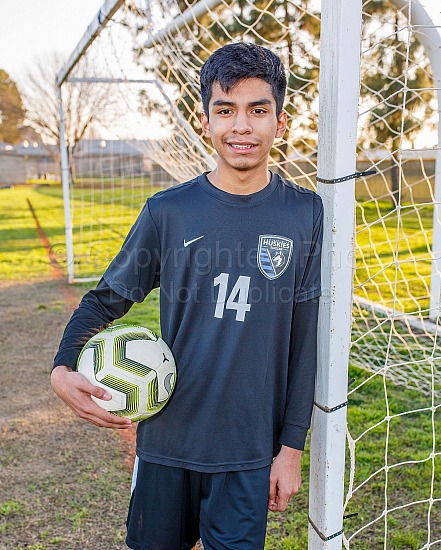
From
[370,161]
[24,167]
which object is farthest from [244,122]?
[24,167]

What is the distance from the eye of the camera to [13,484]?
10.00ft

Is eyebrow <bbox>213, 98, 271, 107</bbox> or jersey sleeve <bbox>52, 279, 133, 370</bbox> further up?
eyebrow <bbox>213, 98, 271, 107</bbox>

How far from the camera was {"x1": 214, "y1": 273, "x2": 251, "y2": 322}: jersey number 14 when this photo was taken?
166cm

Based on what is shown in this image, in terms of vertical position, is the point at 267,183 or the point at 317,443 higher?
the point at 267,183

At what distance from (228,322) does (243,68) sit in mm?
663

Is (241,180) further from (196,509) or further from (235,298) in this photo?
(196,509)

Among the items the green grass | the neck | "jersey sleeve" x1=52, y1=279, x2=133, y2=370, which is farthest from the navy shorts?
the green grass

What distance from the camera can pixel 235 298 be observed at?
1.66 meters

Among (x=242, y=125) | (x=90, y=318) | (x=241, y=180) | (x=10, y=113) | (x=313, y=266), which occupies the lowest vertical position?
(x=90, y=318)

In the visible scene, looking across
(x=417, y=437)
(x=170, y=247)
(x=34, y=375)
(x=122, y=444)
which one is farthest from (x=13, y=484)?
(x=417, y=437)

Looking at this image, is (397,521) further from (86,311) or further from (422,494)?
(86,311)

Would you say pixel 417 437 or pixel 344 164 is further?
pixel 417 437

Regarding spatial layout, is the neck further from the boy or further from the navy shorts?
the navy shorts

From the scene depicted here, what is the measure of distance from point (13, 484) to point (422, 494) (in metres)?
1.96
